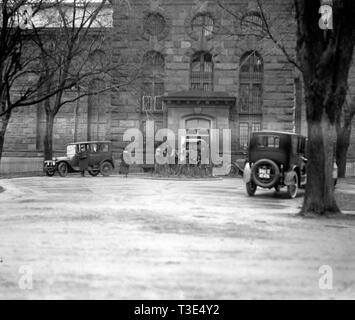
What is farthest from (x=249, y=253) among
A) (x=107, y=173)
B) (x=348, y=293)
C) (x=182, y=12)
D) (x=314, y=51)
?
(x=182, y=12)

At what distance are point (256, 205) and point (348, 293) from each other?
9786 millimetres

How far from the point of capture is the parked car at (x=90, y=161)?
102ft

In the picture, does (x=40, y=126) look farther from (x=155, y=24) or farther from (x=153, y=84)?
(x=155, y=24)

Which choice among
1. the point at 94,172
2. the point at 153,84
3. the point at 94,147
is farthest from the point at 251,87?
the point at 94,172

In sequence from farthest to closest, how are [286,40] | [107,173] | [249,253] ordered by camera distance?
[286,40], [107,173], [249,253]

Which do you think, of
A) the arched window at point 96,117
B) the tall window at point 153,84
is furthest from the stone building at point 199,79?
the arched window at point 96,117

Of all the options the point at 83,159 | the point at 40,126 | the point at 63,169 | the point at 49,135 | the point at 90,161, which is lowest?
the point at 63,169

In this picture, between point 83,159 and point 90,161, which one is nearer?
point 83,159

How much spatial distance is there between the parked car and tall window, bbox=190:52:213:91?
9147 millimetres

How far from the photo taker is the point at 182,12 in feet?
123

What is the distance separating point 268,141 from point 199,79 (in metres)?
18.1

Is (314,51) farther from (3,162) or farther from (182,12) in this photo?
(3,162)

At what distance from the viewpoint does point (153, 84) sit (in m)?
38.1

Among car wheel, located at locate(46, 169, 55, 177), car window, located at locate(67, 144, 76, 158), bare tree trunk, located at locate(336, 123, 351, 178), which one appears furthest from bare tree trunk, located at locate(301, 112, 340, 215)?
car wheel, located at locate(46, 169, 55, 177)
